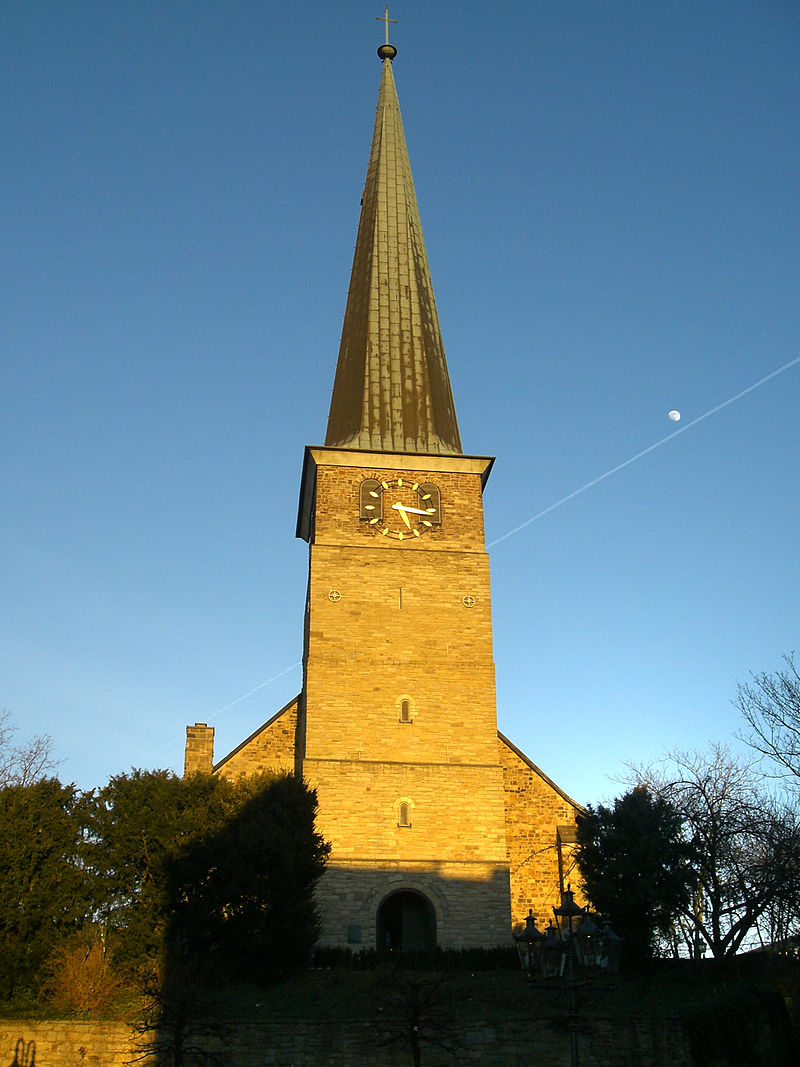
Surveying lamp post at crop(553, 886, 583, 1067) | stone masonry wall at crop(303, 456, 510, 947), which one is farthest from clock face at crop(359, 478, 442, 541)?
lamp post at crop(553, 886, 583, 1067)

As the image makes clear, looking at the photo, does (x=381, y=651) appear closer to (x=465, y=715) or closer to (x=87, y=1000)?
(x=465, y=715)

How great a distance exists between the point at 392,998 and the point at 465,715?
351 inches

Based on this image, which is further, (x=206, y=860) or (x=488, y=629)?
(x=488, y=629)

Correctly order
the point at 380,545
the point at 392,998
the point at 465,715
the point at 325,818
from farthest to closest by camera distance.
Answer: the point at 380,545 → the point at 465,715 → the point at 325,818 → the point at 392,998

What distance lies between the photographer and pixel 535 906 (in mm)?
28094

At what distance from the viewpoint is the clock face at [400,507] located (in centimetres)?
3006

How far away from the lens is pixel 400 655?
2822 centimetres

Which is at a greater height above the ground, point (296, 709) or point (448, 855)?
point (296, 709)

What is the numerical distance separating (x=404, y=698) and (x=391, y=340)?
11.5 m

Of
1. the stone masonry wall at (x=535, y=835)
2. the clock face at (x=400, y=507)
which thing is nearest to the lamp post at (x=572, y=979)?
the stone masonry wall at (x=535, y=835)

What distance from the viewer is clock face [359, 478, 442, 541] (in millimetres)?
30062

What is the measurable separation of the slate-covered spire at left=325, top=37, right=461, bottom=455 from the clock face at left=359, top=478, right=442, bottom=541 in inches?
45.7

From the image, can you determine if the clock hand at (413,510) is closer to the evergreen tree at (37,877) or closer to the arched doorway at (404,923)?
the arched doorway at (404,923)

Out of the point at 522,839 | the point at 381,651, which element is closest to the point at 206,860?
the point at 381,651
